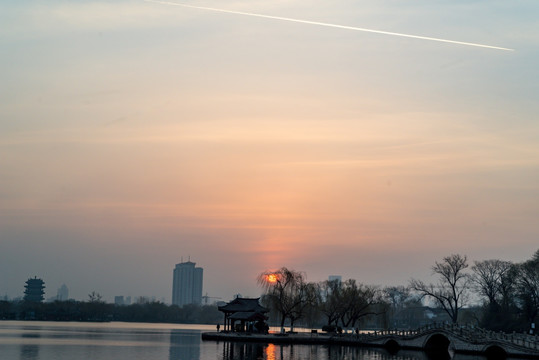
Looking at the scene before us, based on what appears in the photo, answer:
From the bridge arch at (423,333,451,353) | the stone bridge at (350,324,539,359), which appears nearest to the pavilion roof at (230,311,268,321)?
the stone bridge at (350,324,539,359)

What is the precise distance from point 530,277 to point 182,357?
47.3 m

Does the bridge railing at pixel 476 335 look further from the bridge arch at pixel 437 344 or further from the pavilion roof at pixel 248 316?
the pavilion roof at pixel 248 316

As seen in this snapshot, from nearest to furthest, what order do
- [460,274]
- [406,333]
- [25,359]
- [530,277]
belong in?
[25,359]
[406,333]
[530,277]
[460,274]

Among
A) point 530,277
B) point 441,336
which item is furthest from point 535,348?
point 530,277

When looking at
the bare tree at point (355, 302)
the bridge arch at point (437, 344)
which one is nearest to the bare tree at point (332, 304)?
the bare tree at point (355, 302)

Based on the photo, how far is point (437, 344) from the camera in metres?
80.1

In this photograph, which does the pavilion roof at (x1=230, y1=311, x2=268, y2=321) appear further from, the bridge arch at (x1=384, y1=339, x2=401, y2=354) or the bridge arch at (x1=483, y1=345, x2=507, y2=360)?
the bridge arch at (x1=483, y1=345, x2=507, y2=360)

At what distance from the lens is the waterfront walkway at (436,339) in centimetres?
6569

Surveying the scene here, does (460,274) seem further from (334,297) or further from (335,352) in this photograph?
(335,352)

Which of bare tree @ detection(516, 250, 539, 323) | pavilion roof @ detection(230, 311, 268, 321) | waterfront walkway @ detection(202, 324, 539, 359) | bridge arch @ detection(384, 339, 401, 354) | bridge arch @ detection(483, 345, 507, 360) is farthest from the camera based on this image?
pavilion roof @ detection(230, 311, 268, 321)

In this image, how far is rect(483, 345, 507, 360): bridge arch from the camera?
6819 cm

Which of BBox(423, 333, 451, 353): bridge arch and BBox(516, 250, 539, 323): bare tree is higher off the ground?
BBox(516, 250, 539, 323): bare tree

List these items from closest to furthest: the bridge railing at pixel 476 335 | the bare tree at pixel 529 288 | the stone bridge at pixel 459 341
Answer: the bridge railing at pixel 476 335
the stone bridge at pixel 459 341
the bare tree at pixel 529 288

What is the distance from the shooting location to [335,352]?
74.9 metres
